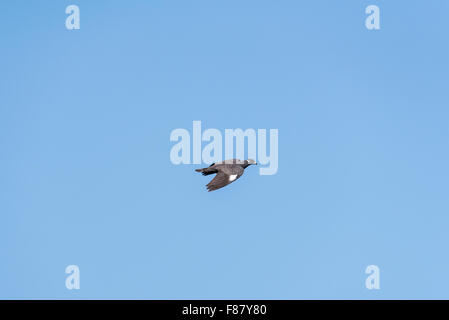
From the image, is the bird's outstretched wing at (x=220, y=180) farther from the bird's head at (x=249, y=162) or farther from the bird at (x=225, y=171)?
the bird's head at (x=249, y=162)

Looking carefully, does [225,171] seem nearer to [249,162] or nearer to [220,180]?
[220,180]

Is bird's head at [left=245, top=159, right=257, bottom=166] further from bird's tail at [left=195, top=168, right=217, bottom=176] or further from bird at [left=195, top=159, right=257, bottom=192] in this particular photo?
bird's tail at [left=195, top=168, right=217, bottom=176]

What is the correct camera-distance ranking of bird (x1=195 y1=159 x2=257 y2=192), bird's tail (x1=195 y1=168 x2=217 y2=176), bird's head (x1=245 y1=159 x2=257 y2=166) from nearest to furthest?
bird (x1=195 y1=159 x2=257 y2=192), bird's tail (x1=195 y1=168 x2=217 y2=176), bird's head (x1=245 y1=159 x2=257 y2=166)

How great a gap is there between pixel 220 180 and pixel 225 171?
0.93m

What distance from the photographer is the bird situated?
43.5 m

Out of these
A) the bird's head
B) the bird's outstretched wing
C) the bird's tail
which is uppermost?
the bird's head

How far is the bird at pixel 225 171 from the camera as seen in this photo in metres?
43.5

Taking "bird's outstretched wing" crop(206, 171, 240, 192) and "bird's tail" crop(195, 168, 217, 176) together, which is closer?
"bird's outstretched wing" crop(206, 171, 240, 192)

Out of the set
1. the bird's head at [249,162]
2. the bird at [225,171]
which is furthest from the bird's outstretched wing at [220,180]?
the bird's head at [249,162]

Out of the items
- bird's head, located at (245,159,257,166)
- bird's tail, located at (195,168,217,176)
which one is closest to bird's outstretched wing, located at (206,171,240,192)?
bird's tail, located at (195,168,217,176)
